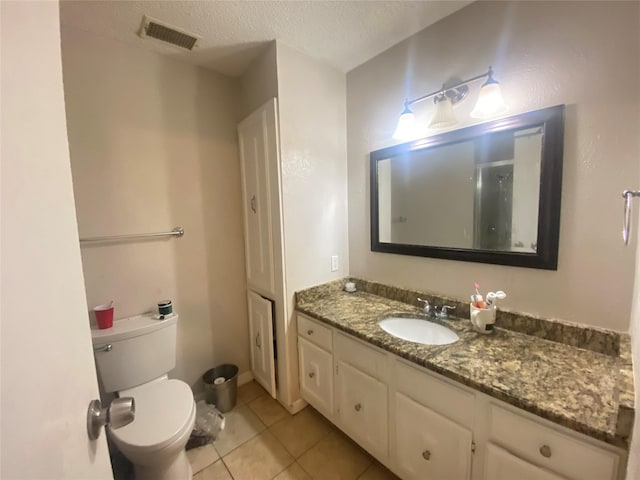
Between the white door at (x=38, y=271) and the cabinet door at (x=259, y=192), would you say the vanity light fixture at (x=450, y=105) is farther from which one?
the white door at (x=38, y=271)

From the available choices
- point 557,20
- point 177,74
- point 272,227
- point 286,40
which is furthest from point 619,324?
point 177,74

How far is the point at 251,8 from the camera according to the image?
1386mm

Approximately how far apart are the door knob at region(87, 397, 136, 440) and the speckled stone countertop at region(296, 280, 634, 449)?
100 centimetres

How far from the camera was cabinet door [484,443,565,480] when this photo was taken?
0.88m

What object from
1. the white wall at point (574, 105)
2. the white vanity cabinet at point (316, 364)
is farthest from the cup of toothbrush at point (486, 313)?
the white vanity cabinet at point (316, 364)

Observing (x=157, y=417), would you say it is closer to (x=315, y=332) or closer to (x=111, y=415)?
(x=315, y=332)

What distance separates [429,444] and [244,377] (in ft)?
5.19

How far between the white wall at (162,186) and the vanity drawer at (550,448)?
182 cm

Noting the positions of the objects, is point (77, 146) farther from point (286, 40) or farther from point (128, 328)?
point (286, 40)

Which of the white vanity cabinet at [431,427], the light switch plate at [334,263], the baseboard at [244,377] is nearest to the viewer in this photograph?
the white vanity cabinet at [431,427]

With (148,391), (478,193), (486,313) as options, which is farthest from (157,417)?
(478,193)

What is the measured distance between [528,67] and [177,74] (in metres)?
2.07

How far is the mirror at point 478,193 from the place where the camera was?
1.22 metres

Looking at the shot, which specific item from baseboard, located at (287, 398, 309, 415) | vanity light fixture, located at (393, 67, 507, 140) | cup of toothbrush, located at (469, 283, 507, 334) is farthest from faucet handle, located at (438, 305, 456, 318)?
baseboard, located at (287, 398, 309, 415)
